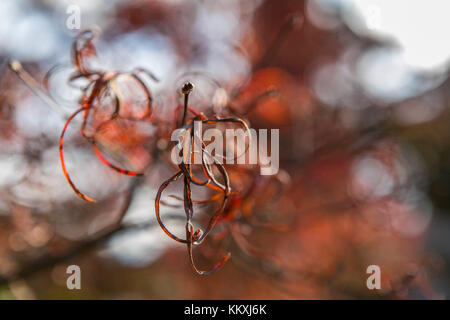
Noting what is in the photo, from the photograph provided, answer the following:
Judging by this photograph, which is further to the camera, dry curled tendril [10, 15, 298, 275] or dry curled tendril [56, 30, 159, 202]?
dry curled tendril [56, 30, 159, 202]

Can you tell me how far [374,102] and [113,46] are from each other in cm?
188

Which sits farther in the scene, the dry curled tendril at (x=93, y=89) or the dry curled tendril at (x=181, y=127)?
the dry curled tendril at (x=93, y=89)

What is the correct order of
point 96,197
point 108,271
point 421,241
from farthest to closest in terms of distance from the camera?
1. point 421,241
2. point 108,271
3. point 96,197

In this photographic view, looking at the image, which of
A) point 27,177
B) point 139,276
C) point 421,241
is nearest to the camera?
point 27,177

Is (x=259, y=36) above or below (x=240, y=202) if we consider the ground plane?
above

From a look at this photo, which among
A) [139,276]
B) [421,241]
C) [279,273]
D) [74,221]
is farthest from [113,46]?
[421,241]

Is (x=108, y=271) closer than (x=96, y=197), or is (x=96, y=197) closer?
(x=96, y=197)

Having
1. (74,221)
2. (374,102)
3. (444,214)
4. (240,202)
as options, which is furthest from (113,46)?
(444,214)

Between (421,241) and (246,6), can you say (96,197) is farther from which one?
(421,241)

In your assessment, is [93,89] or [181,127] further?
[93,89]

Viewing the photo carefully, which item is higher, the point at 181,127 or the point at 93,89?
the point at 93,89

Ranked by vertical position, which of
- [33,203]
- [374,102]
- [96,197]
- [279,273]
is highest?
[374,102]

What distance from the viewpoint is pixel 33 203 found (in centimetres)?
132

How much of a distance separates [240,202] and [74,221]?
45.7 inches
